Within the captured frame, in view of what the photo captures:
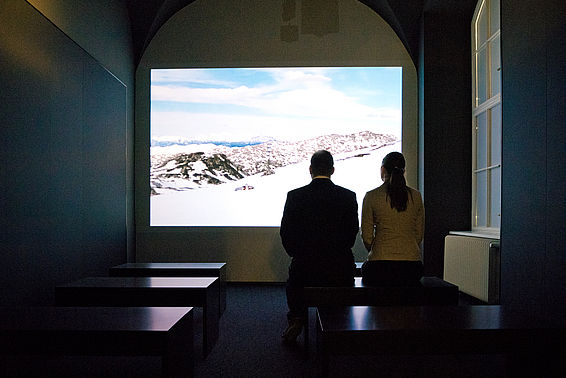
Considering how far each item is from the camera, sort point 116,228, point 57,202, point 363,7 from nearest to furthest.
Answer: point 57,202 < point 116,228 < point 363,7

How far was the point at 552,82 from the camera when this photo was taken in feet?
9.57

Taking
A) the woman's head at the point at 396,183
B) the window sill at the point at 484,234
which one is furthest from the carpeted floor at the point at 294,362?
the window sill at the point at 484,234

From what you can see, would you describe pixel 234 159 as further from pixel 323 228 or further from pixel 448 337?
pixel 448 337

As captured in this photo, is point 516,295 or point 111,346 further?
point 516,295

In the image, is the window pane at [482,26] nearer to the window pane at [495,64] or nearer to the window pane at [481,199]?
the window pane at [495,64]

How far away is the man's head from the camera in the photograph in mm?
3305

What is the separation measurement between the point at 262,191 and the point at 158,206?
1.23 metres

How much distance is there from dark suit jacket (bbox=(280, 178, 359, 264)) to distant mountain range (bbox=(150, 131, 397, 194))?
301 cm

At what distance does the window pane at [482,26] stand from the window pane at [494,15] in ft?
0.44

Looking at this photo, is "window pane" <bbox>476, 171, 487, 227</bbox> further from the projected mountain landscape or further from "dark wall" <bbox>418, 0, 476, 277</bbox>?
the projected mountain landscape

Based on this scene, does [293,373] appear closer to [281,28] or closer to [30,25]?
[30,25]

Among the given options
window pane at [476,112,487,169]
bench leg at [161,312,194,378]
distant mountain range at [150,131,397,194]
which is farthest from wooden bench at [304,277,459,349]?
distant mountain range at [150,131,397,194]

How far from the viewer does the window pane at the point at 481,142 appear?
5.26m

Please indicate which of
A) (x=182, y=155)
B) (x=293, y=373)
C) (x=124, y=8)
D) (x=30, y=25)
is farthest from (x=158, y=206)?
(x=293, y=373)
